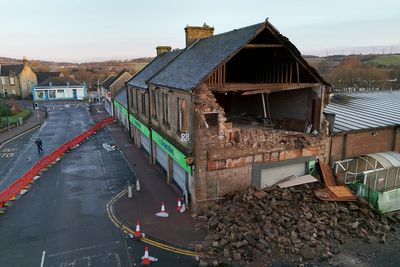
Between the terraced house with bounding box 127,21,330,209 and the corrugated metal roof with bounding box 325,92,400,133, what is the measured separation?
114 inches

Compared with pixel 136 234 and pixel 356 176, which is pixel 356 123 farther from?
pixel 136 234

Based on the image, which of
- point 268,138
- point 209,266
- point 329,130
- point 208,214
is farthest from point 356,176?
point 209,266

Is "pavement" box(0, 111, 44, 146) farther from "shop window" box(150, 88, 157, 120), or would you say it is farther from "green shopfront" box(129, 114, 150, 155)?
"shop window" box(150, 88, 157, 120)

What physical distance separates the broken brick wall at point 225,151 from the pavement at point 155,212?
4.89 feet

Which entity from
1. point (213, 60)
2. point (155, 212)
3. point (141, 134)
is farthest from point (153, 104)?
point (155, 212)

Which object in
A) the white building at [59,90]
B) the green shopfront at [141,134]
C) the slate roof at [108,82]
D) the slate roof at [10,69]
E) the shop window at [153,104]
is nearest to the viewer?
the shop window at [153,104]

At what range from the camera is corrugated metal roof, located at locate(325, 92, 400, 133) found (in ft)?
60.6

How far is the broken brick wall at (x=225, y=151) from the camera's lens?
13.8 metres

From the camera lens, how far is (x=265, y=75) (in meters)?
17.6

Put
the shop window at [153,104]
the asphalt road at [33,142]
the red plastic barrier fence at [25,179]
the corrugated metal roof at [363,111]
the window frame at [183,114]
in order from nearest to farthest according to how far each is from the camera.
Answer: the window frame at [183,114] < the red plastic barrier fence at [25,179] < the corrugated metal roof at [363,111] < the shop window at [153,104] < the asphalt road at [33,142]

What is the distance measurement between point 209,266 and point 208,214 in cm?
338

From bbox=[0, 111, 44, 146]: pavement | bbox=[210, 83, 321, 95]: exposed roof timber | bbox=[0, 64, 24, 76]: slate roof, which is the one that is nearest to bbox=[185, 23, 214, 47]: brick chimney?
bbox=[210, 83, 321, 95]: exposed roof timber

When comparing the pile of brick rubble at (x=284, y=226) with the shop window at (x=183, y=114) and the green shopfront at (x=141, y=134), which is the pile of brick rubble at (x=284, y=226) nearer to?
the shop window at (x=183, y=114)

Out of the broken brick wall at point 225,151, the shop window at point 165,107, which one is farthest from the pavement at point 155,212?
the shop window at point 165,107
